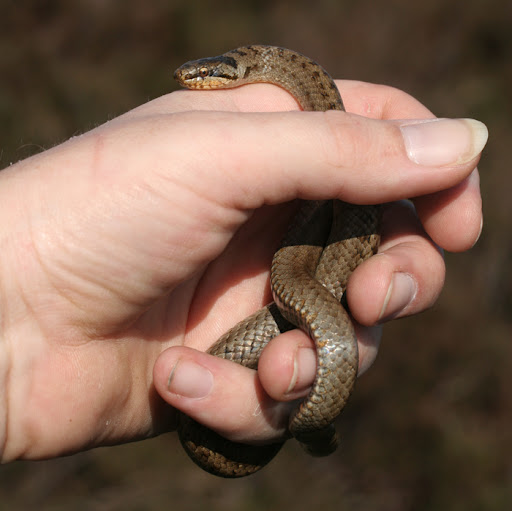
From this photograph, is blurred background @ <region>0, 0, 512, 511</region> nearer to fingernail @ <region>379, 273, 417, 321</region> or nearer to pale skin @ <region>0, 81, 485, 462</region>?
pale skin @ <region>0, 81, 485, 462</region>

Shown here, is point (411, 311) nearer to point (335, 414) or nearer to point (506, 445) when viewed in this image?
point (335, 414)

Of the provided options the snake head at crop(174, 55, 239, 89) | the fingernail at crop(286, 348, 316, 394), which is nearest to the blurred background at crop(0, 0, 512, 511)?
the snake head at crop(174, 55, 239, 89)

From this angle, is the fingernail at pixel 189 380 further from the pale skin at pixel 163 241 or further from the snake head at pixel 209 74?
the snake head at pixel 209 74

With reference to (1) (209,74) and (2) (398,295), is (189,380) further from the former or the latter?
(1) (209,74)

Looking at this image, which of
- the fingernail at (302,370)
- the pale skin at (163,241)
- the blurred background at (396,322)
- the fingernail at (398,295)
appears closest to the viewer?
the pale skin at (163,241)

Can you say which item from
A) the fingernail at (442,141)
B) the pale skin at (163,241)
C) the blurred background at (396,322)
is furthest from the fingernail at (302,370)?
the blurred background at (396,322)
